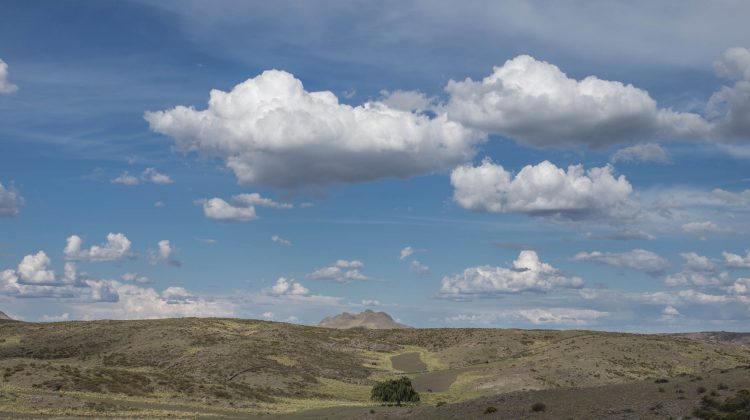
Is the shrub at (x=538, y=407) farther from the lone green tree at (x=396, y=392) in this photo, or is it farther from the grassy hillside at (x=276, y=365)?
the lone green tree at (x=396, y=392)

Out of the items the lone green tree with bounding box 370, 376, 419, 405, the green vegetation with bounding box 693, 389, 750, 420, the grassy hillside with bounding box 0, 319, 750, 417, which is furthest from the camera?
the lone green tree with bounding box 370, 376, 419, 405

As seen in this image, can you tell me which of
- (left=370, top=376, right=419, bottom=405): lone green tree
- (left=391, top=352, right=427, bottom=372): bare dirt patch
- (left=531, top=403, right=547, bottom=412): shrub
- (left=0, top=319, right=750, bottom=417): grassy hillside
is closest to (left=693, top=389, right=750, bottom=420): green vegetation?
(left=531, top=403, right=547, bottom=412): shrub

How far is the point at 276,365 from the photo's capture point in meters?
106

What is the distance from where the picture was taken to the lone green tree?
245ft

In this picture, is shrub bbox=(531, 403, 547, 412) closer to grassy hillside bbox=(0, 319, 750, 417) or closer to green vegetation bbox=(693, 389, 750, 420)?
green vegetation bbox=(693, 389, 750, 420)

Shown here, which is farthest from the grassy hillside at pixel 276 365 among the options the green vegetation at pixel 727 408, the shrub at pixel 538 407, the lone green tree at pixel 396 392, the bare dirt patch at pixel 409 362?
the green vegetation at pixel 727 408

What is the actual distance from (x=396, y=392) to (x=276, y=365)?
36.9 meters

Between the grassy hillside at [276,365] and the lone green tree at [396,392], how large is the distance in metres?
2.88

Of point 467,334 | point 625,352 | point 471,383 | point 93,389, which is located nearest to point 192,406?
point 93,389

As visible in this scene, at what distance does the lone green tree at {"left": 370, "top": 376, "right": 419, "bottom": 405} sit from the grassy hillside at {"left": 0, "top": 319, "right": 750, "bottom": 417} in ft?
9.44

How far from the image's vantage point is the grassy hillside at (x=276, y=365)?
71125 mm

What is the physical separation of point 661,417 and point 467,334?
127575mm

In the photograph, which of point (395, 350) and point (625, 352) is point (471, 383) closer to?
point (625, 352)

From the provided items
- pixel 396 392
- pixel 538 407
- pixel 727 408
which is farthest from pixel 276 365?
pixel 727 408
